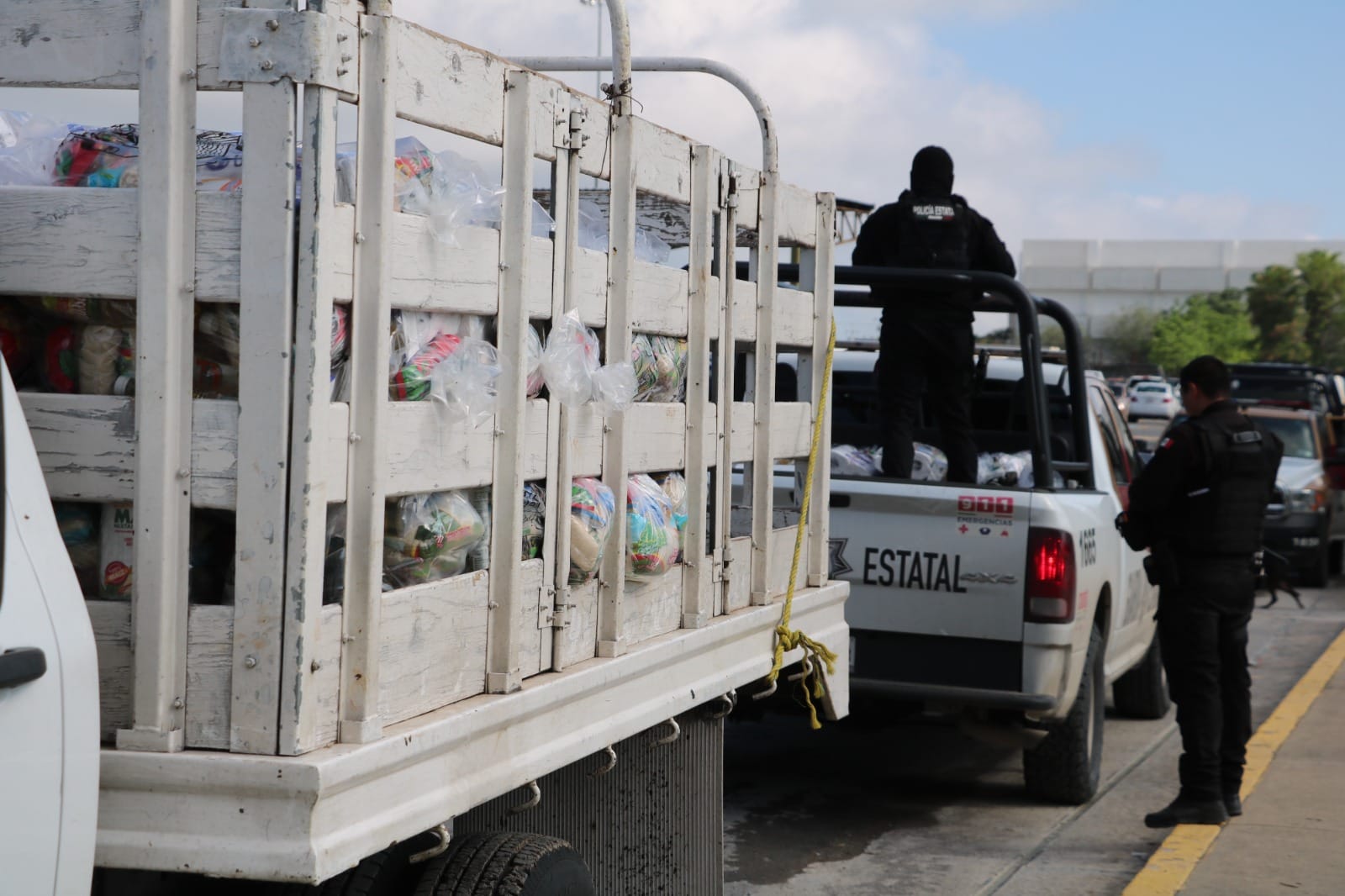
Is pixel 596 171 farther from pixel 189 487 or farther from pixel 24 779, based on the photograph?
pixel 24 779

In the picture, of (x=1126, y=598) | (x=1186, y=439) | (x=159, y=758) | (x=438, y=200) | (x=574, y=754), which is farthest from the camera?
(x=1126, y=598)

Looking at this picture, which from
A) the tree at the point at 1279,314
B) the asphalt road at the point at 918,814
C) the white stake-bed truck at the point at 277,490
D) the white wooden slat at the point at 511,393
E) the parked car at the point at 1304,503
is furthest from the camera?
the tree at the point at 1279,314

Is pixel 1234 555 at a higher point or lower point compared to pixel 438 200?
lower

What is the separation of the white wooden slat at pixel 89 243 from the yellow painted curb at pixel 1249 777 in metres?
4.42

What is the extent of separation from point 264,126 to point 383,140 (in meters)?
0.24

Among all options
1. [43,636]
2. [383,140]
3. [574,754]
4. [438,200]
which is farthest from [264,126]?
[574,754]

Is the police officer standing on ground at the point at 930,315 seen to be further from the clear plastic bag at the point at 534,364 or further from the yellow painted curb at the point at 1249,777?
the clear plastic bag at the point at 534,364

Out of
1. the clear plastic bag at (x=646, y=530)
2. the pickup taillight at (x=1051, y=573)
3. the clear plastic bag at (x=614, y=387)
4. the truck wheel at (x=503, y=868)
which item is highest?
the clear plastic bag at (x=614, y=387)

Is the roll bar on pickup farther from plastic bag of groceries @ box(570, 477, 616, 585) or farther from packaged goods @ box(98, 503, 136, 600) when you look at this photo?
packaged goods @ box(98, 503, 136, 600)

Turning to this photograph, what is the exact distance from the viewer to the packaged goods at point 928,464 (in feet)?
24.7

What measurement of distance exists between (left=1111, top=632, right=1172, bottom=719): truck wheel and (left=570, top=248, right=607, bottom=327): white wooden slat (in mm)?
6694

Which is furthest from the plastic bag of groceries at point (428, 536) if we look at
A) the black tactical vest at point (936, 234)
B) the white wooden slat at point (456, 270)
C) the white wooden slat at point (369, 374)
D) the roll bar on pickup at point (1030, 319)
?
the black tactical vest at point (936, 234)

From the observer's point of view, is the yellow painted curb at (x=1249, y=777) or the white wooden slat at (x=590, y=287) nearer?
the white wooden slat at (x=590, y=287)

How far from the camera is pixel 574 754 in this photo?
3.27m
